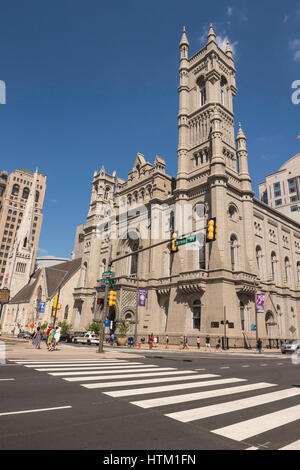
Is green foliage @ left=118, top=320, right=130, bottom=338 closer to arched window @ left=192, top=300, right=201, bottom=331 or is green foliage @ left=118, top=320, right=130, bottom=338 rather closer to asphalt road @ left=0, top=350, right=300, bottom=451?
arched window @ left=192, top=300, right=201, bottom=331

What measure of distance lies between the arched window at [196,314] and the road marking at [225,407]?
2746 centimetres

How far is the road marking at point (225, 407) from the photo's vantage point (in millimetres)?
6012

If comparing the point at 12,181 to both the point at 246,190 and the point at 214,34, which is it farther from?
the point at 246,190

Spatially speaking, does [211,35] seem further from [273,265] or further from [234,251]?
[273,265]

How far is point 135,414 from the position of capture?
239 inches

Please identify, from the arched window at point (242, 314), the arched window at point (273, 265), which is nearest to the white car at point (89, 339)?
the arched window at point (242, 314)

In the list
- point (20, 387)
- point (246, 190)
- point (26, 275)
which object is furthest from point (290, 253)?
point (26, 275)

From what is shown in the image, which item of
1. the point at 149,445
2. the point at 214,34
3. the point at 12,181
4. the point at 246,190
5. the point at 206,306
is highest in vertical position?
the point at 12,181

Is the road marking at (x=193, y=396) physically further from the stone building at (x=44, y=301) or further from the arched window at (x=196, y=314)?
the stone building at (x=44, y=301)

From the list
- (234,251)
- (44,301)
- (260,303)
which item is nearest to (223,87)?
(234,251)

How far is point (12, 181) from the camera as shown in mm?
126688

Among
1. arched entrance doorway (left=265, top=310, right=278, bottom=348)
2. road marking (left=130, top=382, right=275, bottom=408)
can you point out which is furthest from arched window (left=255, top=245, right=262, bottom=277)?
road marking (left=130, top=382, right=275, bottom=408)

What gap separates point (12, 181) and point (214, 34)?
105836mm

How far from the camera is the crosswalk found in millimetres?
5387
